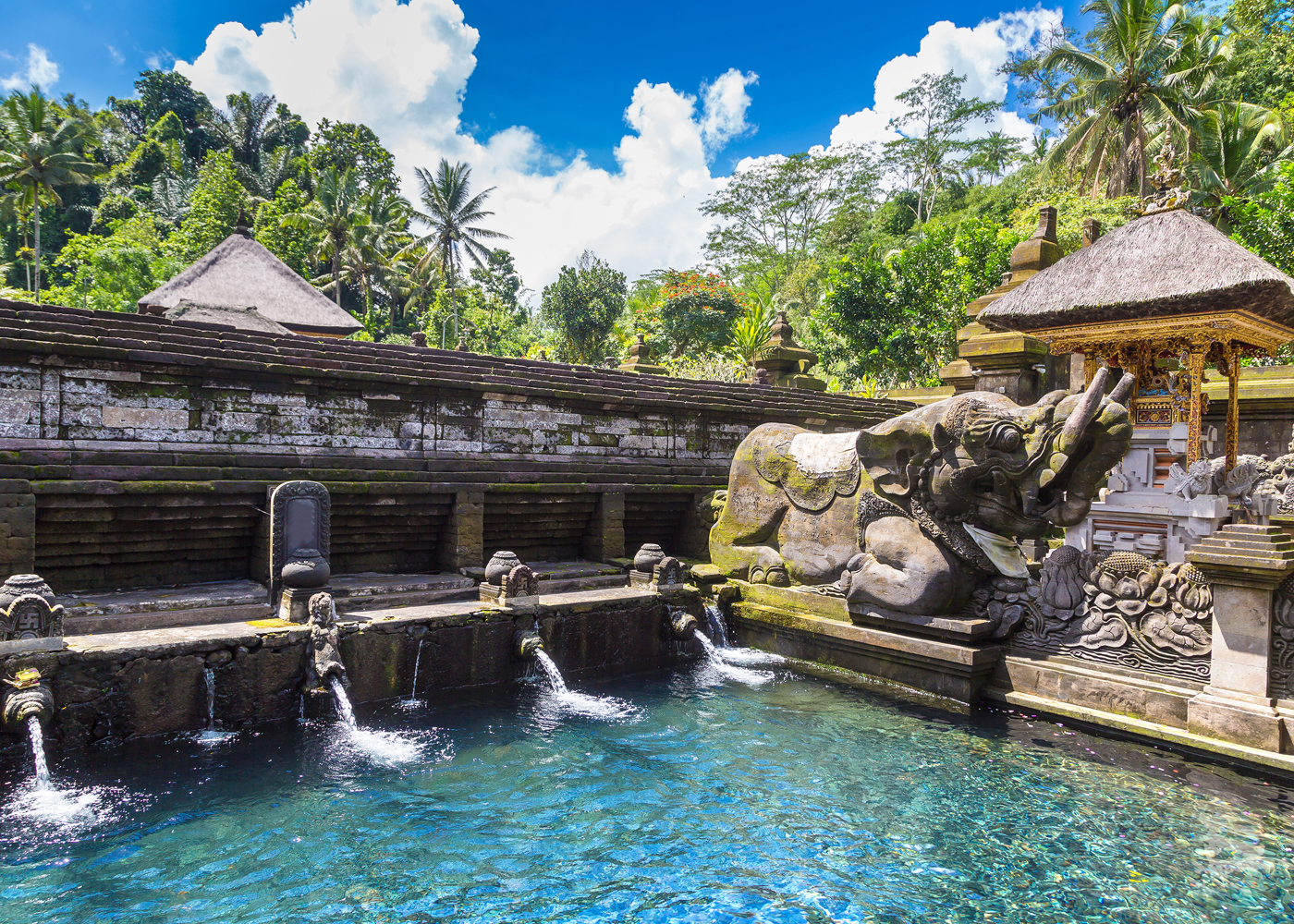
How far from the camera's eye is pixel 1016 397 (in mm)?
10070

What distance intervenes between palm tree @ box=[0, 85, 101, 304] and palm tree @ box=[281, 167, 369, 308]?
770 cm

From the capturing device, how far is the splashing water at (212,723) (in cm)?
499

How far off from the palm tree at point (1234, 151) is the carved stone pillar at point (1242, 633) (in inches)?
669

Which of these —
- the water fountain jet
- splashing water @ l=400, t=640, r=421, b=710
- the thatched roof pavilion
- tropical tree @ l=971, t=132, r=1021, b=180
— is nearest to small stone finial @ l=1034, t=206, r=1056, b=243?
the thatched roof pavilion

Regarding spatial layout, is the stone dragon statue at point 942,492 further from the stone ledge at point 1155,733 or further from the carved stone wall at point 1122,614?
the stone ledge at point 1155,733

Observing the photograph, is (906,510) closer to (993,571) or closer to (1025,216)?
(993,571)

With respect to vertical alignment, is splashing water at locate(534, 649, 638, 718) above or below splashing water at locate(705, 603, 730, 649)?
A: below

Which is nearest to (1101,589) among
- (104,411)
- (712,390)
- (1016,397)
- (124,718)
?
(1016,397)

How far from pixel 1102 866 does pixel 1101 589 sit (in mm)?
2291

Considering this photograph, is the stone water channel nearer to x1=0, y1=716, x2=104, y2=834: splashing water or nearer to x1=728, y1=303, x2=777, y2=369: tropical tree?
x1=0, y1=716, x2=104, y2=834: splashing water

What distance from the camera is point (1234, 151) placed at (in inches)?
707


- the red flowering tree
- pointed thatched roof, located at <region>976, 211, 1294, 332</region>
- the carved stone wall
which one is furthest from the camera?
the red flowering tree

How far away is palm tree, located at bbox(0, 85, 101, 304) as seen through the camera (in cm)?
2842

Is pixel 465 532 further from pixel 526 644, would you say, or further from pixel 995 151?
pixel 995 151
